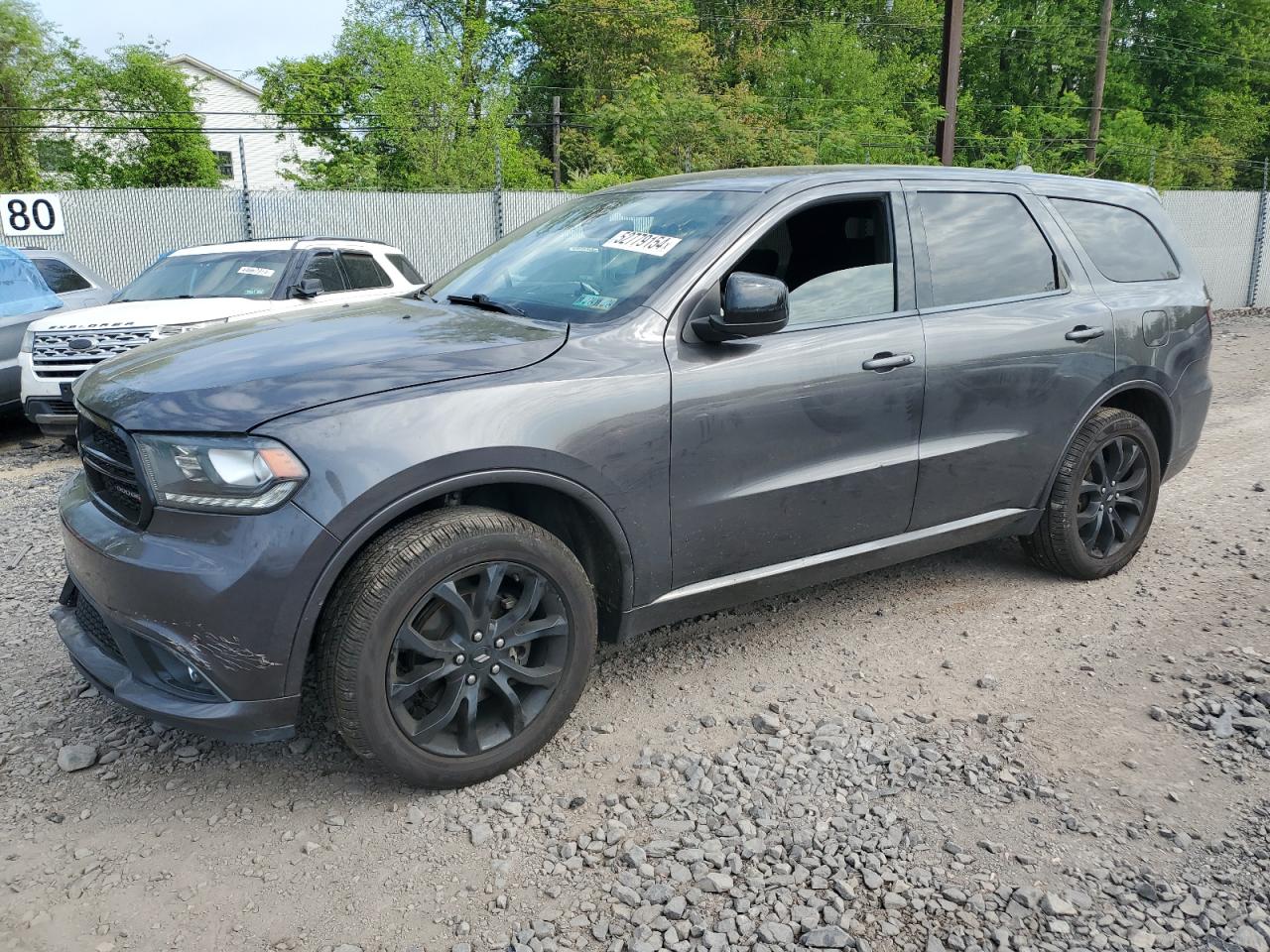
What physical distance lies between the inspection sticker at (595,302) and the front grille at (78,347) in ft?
17.5

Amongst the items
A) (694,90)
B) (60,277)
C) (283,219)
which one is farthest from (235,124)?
(60,277)

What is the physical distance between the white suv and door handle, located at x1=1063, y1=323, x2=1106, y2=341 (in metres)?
4.78

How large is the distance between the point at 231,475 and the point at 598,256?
5.25ft

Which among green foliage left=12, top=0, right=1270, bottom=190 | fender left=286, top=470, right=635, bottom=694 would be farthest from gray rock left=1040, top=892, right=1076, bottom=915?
green foliage left=12, top=0, right=1270, bottom=190

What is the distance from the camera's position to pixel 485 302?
357 centimetres

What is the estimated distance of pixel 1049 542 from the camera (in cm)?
443

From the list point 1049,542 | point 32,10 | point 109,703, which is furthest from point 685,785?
point 32,10

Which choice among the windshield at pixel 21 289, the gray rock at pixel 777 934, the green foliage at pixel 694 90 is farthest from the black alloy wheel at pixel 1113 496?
the green foliage at pixel 694 90

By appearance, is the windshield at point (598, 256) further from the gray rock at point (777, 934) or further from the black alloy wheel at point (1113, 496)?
the black alloy wheel at point (1113, 496)

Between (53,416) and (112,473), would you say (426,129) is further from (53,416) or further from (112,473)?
(112,473)

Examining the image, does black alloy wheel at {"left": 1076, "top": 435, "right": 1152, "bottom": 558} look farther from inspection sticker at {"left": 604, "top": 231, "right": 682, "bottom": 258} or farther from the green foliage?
the green foliage

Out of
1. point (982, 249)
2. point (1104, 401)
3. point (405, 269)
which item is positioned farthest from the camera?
point (405, 269)

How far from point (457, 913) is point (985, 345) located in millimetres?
2844

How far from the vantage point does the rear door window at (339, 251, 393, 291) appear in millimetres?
8922
